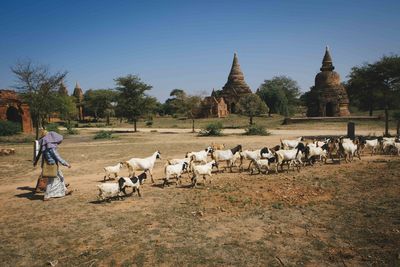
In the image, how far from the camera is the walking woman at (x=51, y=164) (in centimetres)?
900

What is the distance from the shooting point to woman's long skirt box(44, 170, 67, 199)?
9156 mm

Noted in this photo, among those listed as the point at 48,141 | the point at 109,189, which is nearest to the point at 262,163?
the point at 109,189

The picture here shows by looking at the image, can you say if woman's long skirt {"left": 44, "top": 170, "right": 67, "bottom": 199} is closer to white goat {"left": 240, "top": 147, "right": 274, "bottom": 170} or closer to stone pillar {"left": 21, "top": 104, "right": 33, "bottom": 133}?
white goat {"left": 240, "top": 147, "right": 274, "bottom": 170}

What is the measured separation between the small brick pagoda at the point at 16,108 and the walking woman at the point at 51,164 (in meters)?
33.9

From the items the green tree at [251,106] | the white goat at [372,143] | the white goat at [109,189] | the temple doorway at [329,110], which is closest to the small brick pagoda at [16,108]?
the green tree at [251,106]

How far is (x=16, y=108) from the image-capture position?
3869 centimetres

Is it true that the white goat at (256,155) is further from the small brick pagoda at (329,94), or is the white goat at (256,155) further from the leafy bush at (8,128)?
the small brick pagoda at (329,94)

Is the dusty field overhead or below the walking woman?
below

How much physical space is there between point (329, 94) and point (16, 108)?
43.9 meters

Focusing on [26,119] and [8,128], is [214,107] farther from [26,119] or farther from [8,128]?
[8,128]

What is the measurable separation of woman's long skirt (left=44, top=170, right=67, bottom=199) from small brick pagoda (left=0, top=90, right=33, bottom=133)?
112ft

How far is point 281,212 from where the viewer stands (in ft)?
24.5

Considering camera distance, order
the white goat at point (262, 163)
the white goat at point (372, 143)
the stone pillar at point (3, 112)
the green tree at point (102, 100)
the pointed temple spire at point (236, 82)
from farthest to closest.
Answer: the green tree at point (102, 100), the pointed temple spire at point (236, 82), the stone pillar at point (3, 112), the white goat at point (372, 143), the white goat at point (262, 163)

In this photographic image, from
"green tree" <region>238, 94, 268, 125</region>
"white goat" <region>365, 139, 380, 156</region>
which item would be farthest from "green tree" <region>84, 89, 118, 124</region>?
"white goat" <region>365, 139, 380, 156</region>
